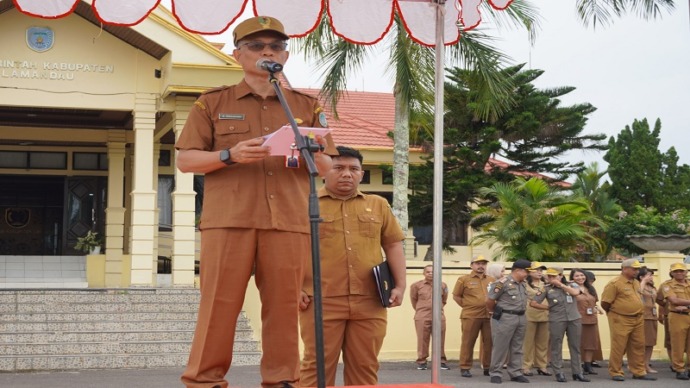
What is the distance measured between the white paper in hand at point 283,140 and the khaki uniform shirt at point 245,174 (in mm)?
240

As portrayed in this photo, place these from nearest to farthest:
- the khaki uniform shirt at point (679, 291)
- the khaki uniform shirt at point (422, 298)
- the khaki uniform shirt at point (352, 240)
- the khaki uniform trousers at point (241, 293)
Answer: the khaki uniform trousers at point (241, 293)
the khaki uniform shirt at point (352, 240)
the khaki uniform shirt at point (679, 291)
the khaki uniform shirt at point (422, 298)

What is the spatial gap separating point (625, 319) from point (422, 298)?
3.37m

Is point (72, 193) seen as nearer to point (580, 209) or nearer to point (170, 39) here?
point (170, 39)

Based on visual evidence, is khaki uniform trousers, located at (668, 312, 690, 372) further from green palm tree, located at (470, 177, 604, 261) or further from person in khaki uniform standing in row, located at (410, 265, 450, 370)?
green palm tree, located at (470, 177, 604, 261)

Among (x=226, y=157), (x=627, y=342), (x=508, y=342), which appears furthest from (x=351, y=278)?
(x=627, y=342)

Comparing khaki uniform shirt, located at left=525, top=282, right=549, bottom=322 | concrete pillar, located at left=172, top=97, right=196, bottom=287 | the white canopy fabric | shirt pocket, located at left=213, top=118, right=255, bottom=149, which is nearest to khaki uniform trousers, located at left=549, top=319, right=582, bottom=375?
khaki uniform shirt, located at left=525, top=282, right=549, bottom=322

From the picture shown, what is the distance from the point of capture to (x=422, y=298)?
17.4 m

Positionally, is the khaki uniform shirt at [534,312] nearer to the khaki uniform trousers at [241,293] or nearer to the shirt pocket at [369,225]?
the shirt pocket at [369,225]

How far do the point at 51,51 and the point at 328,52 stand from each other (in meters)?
5.11

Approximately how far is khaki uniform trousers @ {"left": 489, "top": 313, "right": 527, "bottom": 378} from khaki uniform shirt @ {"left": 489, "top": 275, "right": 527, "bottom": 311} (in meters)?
0.15

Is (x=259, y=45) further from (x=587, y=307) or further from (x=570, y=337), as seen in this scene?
(x=587, y=307)

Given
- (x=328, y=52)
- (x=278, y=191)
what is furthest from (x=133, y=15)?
(x=328, y=52)

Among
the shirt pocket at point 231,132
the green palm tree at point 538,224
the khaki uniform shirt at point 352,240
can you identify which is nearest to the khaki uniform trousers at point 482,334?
the green palm tree at point 538,224

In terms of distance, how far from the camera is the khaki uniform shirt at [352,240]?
6.47 metres
